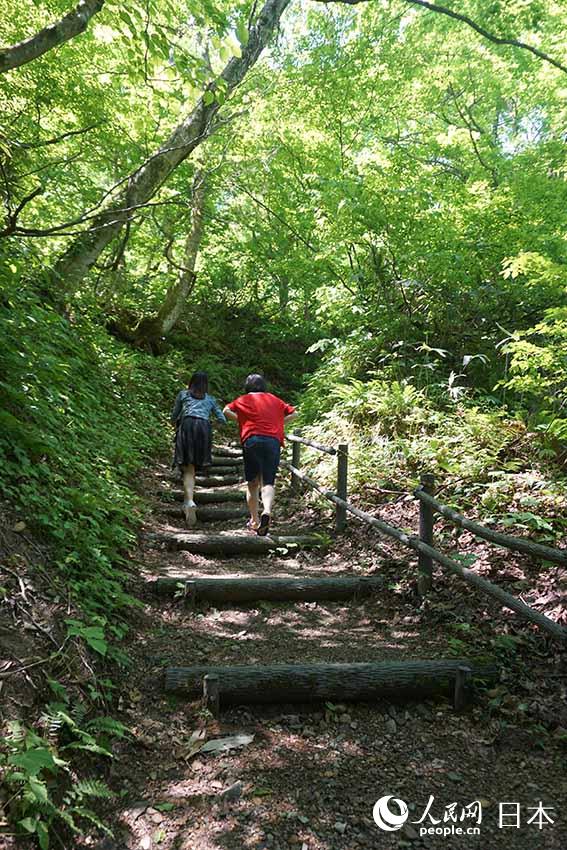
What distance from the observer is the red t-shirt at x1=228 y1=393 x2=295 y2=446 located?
5898 mm

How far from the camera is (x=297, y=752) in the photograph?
Answer: 2643 mm

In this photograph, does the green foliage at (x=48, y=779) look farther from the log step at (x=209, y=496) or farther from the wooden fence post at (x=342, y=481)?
the log step at (x=209, y=496)

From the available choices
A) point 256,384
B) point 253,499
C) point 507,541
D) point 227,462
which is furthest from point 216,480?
point 507,541

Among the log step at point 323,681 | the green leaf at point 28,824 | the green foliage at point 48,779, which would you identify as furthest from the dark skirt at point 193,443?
the green leaf at point 28,824

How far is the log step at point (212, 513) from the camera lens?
6.60 metres

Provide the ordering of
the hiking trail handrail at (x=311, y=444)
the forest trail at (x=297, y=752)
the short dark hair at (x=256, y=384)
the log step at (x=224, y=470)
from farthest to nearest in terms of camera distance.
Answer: the log step at (x=224, y=470) → the hiking trail handrail at (x=311, y=444) → the short dark hair at (x=256, y=384) → the forest trail at (x=297, y=752)

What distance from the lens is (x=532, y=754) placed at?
8.67 feet

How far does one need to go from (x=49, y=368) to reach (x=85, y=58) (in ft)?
22.7

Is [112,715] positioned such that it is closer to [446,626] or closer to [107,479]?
[446,626]

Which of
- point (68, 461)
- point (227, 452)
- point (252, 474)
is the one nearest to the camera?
point (68, 461)

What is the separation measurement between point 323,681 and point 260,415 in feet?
11.1

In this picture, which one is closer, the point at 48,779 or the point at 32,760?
the point at 32,760

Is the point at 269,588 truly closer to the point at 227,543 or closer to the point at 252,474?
the point at 227,543

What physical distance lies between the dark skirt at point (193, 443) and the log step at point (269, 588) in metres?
2.20
